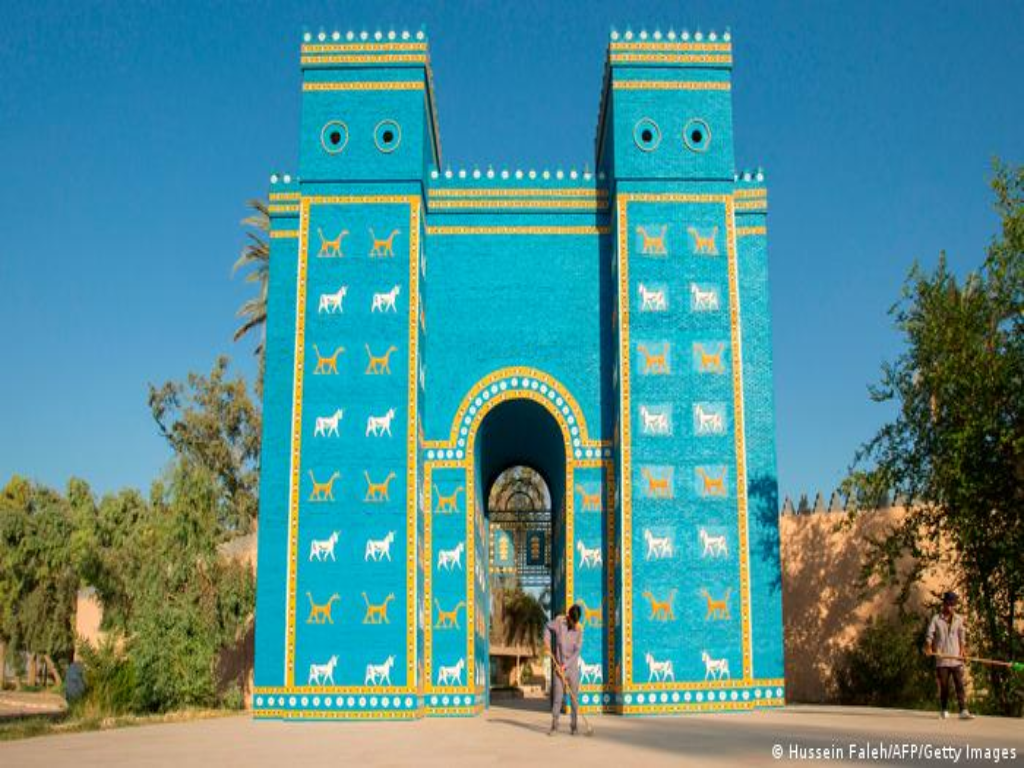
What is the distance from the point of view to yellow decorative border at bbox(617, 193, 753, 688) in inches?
671

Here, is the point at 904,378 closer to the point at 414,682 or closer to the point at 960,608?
the point at 960,608

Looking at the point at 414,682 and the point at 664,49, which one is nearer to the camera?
the point at 414,682

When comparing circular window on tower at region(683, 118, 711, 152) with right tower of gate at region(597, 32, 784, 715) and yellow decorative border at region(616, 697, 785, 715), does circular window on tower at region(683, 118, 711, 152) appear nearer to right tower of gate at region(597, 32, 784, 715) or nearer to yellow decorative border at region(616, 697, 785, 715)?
right tower of gate at region(597, 32, 784, 715)

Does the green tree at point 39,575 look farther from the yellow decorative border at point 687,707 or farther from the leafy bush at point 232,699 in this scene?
the yellow decorative border at point 687,707

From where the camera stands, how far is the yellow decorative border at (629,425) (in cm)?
1705

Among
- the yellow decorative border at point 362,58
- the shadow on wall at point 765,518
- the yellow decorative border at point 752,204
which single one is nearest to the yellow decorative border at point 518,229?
the yellow decorative border at point 752,204

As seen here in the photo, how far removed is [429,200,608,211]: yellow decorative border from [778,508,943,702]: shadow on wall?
8405 millimetres

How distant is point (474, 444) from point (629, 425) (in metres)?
2.86

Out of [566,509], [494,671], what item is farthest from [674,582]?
[494,671]

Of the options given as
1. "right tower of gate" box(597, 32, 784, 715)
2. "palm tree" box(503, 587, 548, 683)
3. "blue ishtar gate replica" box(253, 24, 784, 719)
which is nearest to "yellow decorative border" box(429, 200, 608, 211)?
"blue ishtar gate replica" box(253, 24, 784, 719)

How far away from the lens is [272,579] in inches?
679

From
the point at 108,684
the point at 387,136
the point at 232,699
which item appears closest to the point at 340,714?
the point at 232,699

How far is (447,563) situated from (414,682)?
2303 mm

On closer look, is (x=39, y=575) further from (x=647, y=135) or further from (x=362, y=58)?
(x=647, y=135)
